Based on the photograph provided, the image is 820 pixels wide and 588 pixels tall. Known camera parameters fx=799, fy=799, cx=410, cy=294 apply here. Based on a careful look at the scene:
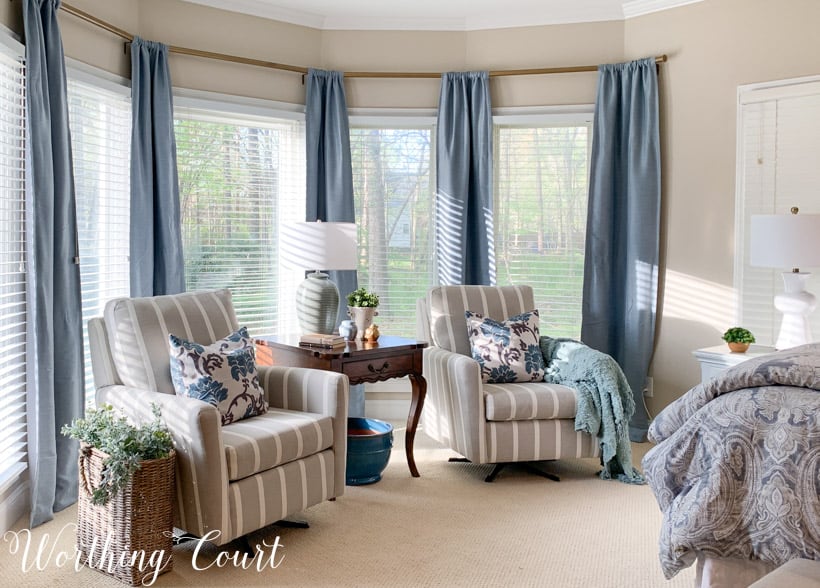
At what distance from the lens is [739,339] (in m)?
4.12

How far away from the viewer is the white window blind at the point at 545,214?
5176 millimetres

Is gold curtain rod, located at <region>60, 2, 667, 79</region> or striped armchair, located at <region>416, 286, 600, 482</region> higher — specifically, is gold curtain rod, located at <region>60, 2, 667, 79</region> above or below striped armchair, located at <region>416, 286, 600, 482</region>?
above

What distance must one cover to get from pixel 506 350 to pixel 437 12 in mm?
2270

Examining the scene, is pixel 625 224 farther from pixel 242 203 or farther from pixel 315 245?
pixel 242 203

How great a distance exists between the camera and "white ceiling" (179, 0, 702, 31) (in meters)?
4.83

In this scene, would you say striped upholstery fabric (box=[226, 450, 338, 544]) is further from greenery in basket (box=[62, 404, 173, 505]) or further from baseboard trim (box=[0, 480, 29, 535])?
baseboard trim (box=[0, 480, 29, 535])

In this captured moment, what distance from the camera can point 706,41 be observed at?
4.62 m

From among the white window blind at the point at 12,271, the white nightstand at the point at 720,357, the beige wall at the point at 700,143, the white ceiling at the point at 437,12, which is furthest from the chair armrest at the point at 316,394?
the white ceiling at the point at 437,12

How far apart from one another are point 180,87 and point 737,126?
319cm

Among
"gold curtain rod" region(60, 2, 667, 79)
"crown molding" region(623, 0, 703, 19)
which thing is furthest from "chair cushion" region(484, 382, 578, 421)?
"crown molding" region(623, 0, 703, 19)

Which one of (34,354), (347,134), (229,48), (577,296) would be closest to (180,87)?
(229,48)

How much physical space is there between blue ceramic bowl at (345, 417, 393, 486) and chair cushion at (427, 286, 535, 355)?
2.13ft

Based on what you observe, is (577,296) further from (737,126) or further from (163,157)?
(163,157)

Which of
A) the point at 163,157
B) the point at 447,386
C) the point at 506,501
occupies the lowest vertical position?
the point at 506,501
